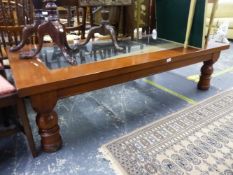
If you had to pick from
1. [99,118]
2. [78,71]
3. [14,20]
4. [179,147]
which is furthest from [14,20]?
[179,147]

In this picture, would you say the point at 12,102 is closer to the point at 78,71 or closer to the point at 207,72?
the point at 78,71

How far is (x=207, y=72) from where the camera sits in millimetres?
1878

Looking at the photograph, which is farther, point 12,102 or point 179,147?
point 179,147

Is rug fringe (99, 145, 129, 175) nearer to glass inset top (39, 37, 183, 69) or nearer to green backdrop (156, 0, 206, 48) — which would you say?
glass inset top (39, 37, 183, 69)

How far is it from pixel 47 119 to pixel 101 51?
0.71 metres

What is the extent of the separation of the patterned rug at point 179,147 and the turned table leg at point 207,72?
1.34 feet

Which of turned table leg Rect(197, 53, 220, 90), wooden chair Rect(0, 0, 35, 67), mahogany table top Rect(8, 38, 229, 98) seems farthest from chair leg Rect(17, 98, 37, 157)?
turned table leg Rect(197, 53, 220, 90)

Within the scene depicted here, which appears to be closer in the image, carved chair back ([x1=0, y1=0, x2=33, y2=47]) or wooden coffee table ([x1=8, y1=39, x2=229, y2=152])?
wooden coffee table ([x1=8, y1=39, x2=229, y2=152])

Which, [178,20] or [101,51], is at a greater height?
[178,20]

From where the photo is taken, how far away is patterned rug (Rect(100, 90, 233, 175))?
1087 mm

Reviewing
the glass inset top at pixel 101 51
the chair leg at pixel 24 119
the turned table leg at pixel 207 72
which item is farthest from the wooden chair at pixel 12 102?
the turned table leg at pixel 207 72

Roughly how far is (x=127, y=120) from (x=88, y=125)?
0.93ft

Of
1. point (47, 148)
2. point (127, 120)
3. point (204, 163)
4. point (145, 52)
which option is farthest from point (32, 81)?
point (204, 163)

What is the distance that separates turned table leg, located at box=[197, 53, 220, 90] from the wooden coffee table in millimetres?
107
